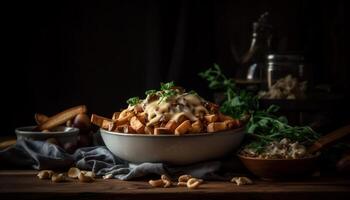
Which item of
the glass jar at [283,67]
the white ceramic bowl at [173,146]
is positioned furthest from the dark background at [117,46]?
the white ceramic bowl at [173,146]

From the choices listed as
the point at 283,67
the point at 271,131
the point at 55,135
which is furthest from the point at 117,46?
the point at 271,131

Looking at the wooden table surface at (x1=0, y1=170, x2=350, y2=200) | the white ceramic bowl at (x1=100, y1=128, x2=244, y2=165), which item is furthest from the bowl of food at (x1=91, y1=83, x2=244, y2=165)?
the wooden table surface at (x1=0, y1=170, x2=350, y2=200)

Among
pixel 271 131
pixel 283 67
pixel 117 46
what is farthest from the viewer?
pixel 117 46

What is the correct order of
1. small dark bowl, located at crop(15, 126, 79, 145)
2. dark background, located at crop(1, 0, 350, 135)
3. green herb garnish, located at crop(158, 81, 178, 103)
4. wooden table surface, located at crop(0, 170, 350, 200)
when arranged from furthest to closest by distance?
dark background, located at crop(1, 0, 350, 135), small dark bowl, located at crop(15, 126, 79, 145), green herb garnish, located at crop(158, 81, 178, 103), wooden table surface, located at crop(0, 170, 350, 200)

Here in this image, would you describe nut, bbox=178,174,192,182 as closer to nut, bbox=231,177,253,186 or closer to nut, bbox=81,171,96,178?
nut, bbox=231,177,253,186

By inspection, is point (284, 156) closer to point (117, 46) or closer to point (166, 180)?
point (166, 180)

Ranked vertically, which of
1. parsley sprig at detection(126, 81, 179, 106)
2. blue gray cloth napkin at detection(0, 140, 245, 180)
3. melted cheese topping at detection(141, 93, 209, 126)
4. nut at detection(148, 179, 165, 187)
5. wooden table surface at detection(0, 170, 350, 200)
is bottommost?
wooden table surface at detection(0, 170, 350, 200)

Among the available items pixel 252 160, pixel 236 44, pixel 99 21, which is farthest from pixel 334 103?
pixel 99 21
